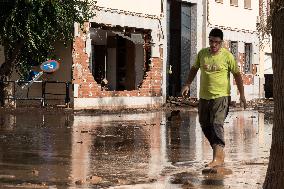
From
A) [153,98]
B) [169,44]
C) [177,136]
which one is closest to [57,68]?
[153,98]

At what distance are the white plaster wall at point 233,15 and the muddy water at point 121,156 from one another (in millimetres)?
17961

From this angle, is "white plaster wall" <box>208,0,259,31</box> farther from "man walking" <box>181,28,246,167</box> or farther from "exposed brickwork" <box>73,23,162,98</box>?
"man walking" <box>181,28,246,167</box>

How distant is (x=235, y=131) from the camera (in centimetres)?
1606

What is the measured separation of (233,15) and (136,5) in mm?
8776

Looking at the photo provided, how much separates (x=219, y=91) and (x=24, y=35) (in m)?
13.9

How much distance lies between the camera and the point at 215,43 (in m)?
9.46

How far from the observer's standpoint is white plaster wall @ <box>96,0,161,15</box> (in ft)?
90.0

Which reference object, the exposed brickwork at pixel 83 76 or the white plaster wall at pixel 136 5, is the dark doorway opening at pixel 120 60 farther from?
the exposed brickwork at pixel 83 76

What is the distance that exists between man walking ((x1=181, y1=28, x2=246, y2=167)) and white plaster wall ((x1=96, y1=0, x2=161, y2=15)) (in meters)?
17.6

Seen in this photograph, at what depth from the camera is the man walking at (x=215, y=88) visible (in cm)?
940

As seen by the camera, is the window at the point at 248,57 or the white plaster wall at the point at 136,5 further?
the window at the point at 248,57

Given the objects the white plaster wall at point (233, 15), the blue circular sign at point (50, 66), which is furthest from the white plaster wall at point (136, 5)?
the white plaster wall at point (233, 15)

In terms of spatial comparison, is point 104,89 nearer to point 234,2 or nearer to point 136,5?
point 136,5

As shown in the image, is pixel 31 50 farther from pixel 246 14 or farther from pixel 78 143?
pixel 246 14
